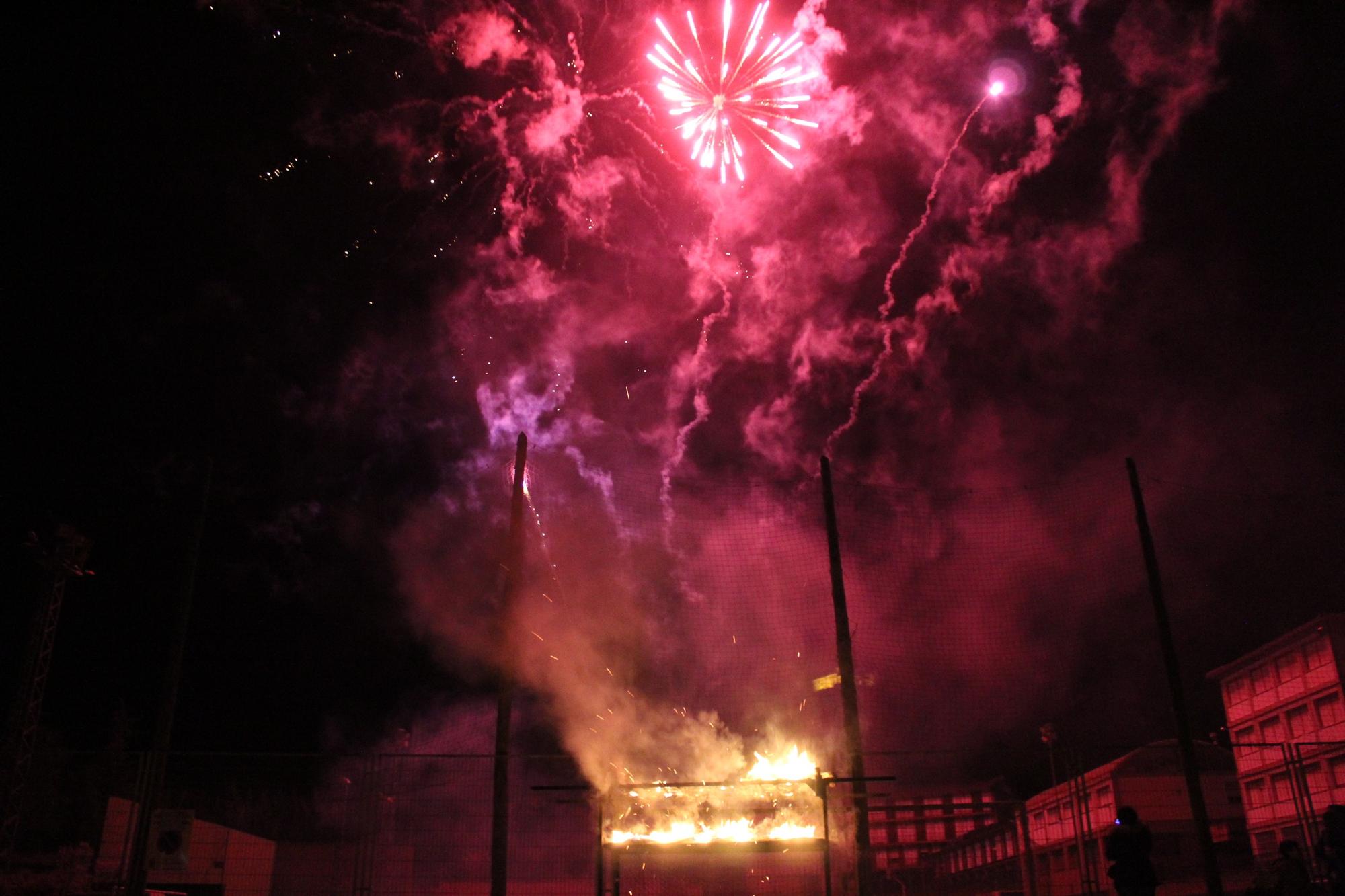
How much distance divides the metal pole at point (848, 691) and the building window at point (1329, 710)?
28.5 metres

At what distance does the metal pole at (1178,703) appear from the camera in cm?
1219

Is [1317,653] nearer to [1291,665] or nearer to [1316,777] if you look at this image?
[1291,665]

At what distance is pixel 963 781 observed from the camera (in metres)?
37.3

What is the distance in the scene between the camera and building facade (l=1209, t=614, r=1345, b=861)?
106ft

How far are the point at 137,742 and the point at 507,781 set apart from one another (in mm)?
25089

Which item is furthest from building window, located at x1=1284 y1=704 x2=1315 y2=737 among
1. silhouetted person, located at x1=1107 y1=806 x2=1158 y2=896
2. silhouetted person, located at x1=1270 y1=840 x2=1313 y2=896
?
silhouetted person, located at x1=1107 y1=806 x2=1158 y2=896

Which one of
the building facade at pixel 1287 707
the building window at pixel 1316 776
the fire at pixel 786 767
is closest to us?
the fire at pixel 786 767

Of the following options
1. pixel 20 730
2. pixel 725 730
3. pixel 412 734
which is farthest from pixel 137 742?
pixel 725 730

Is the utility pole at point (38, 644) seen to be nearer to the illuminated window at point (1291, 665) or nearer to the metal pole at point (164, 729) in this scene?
the metal pole at point (164, 729)

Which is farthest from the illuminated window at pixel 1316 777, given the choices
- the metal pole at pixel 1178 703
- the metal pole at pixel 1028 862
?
the metal pole at pixel 1028 862

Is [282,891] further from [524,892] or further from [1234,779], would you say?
[1234,779]

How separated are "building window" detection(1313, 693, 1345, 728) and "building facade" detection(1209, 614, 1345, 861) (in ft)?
0.08

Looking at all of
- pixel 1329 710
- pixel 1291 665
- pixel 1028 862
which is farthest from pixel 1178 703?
pixel 1291 665

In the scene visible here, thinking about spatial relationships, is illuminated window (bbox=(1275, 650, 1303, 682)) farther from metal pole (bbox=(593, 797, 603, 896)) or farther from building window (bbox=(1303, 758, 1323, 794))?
metal pole (bbox=(593, 797, 603, 896))
